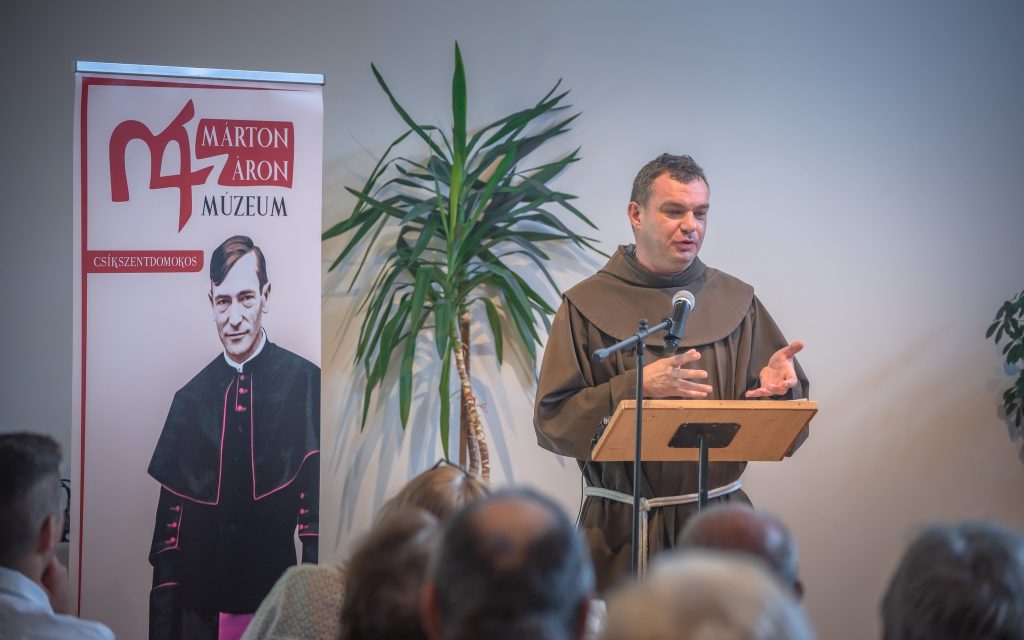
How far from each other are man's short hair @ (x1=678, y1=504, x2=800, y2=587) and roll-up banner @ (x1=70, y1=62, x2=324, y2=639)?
2451mm

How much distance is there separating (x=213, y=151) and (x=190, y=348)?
700 millimetres

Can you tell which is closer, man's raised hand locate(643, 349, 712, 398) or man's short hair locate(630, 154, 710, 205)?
man's raised hand locate(643, 349, 712, 398)

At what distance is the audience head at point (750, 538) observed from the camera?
1.38 metres

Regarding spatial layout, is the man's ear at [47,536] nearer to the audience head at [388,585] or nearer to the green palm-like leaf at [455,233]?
the audience head at [388,585]

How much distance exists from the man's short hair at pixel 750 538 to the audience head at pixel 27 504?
4.11ft

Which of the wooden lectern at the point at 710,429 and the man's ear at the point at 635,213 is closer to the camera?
the wooden lectern at the point at 710,429

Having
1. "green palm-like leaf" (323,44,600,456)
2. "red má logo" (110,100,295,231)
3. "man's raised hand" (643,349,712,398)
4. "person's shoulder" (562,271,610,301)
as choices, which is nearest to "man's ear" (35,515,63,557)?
"man's raised hand" (643,349,712,398)

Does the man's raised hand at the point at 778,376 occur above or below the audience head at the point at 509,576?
above

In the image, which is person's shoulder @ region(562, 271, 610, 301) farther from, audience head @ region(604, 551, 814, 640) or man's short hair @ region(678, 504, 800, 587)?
audience head @ region(604, 551, 814, 640)

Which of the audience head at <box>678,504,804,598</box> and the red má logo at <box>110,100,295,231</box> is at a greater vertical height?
the red má logo at <box>110,100,295,231</box>

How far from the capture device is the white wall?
447cm

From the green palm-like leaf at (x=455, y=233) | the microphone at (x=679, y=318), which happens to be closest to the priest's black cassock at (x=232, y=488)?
the green palm-like leaf at (x=455, y=233)

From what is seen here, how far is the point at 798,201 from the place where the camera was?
468 cm

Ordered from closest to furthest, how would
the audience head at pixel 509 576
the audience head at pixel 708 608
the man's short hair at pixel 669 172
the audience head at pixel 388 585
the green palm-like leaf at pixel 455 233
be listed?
the audience head at pixel 708 608
the audience head at pixel 509 576
the audience head at pixel 388 585
the man's short hair at pixel 669 172
the green palm-like leaf at pixel 455 233
